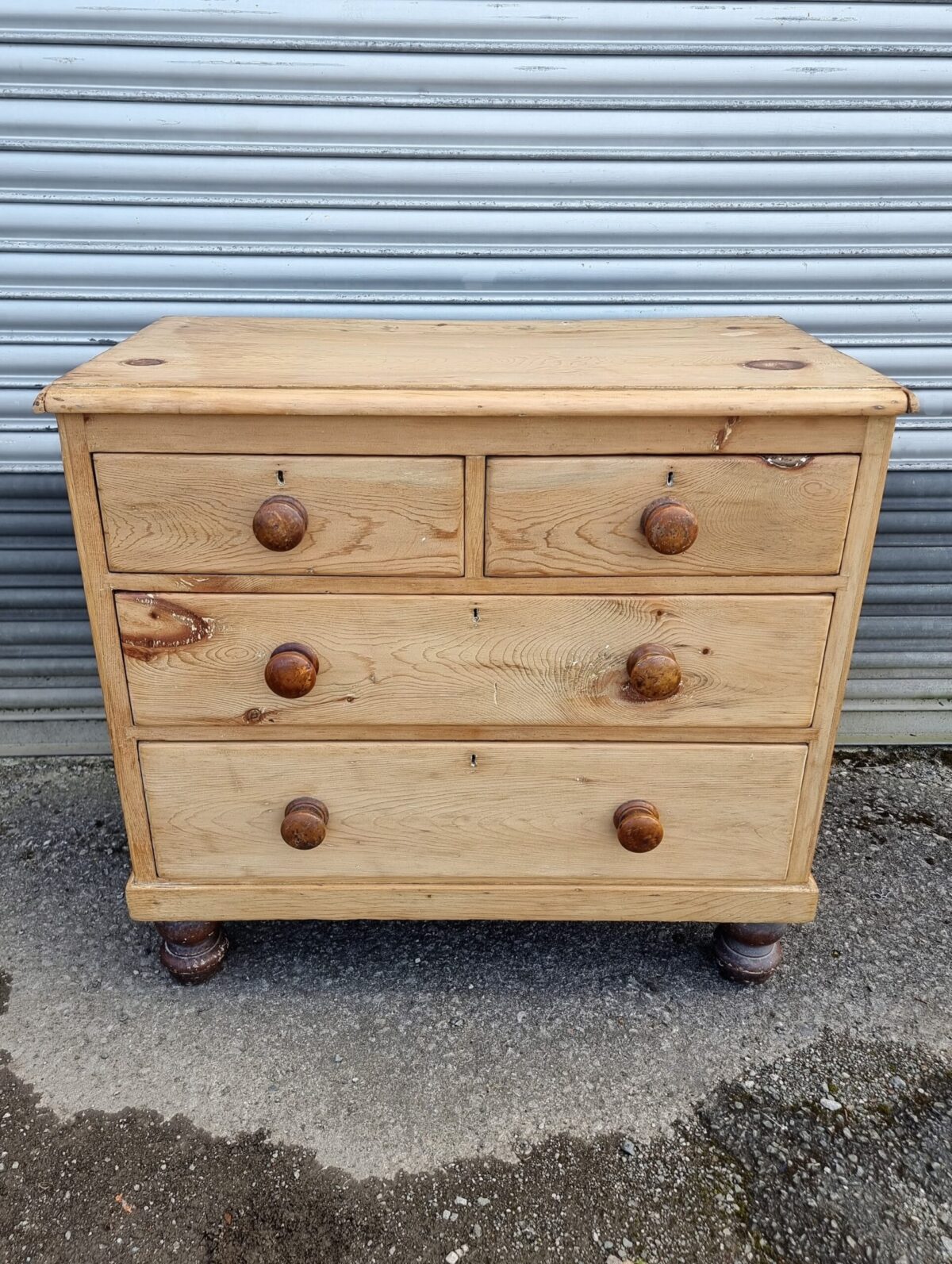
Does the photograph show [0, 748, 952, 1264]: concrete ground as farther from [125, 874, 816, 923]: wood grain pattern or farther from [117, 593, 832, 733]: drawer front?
[117, 593, 832, 733]: drawer front

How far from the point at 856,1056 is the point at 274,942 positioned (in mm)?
1170

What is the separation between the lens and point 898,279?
219 cm

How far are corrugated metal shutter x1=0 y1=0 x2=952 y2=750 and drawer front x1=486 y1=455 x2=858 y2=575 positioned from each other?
0.87m

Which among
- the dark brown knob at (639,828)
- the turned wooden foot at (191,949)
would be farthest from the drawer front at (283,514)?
the turned wooden foot at (191,949)

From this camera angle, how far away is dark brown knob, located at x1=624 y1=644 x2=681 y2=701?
59.8 inches

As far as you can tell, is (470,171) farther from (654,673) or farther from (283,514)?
(654,673)

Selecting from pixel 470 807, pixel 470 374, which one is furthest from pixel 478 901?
pixel 470 374

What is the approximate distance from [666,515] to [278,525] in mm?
588

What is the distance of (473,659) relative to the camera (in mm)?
1576

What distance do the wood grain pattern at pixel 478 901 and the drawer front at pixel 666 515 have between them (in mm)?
607

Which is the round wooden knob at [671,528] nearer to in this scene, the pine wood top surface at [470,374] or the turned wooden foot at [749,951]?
the pine wood top surface at [470,374]

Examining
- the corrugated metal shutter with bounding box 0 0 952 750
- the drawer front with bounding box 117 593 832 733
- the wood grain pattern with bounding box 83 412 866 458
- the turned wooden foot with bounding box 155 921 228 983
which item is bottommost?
the turned wooden foot with bounding box 155 921 228 983

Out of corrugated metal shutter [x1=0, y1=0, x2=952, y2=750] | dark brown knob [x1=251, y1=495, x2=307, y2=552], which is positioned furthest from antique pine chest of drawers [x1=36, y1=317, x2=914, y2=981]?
corrugated metal shutter [x1=0, y1=0, x2=952, y2=750]

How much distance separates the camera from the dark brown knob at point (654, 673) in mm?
1519
